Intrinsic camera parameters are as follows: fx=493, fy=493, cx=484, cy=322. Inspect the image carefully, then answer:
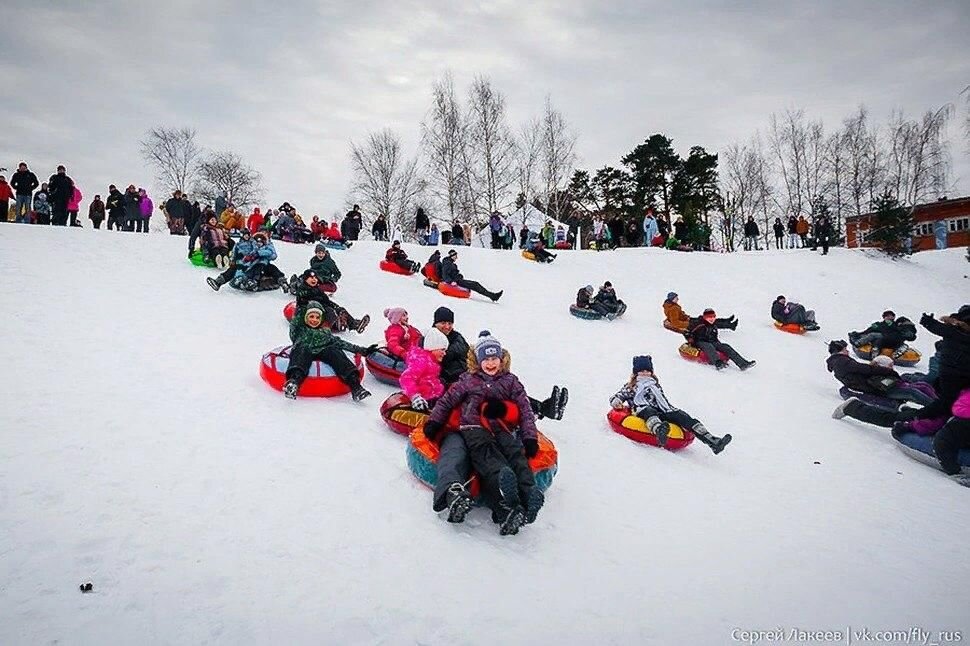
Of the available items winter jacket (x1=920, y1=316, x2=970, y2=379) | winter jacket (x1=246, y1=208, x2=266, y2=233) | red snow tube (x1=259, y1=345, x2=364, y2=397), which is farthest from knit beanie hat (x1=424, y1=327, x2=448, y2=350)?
winter jacket (x1=246, y1=208, x2=266, y2=233)

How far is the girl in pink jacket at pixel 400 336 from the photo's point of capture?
253 inches

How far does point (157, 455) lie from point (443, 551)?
2410mm

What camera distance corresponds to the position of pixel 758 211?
120ft

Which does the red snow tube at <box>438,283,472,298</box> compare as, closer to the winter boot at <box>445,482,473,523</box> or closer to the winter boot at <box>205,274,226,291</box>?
the winter boot at <box>205,274,226,291</box>

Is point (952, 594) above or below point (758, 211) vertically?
below

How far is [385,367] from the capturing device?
6309mm

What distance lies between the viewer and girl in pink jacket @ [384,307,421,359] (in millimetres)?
6422

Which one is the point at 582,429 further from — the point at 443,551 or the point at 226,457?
the point at 226,457

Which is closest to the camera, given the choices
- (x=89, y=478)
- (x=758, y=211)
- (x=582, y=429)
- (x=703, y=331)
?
(x=89, y=478)

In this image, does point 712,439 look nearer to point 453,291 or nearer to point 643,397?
point 643,397

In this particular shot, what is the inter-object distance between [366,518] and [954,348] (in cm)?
626

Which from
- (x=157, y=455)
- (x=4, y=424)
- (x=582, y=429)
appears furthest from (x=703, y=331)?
(x=4, y=424)

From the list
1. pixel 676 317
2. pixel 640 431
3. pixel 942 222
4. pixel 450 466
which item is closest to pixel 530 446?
pixel 450 466

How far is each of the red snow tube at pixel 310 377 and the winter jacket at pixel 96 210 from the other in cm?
1459
